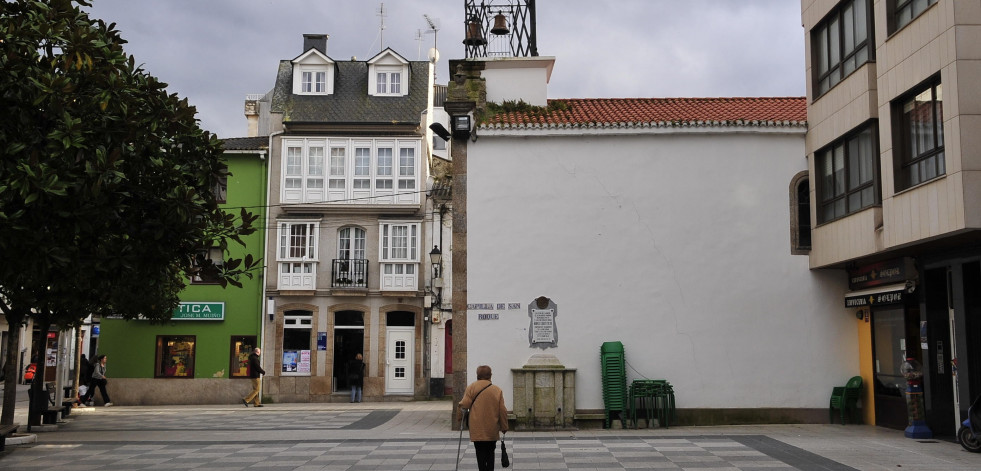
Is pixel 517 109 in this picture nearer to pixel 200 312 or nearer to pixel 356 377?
pixel 356 377

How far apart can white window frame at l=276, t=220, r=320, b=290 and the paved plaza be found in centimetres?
992

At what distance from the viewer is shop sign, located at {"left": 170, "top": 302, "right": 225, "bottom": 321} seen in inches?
1152

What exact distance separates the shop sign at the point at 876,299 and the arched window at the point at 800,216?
125cm

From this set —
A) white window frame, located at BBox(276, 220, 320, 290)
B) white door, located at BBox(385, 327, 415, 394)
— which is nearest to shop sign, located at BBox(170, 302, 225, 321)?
white window frame, located at BBox(276, 220, 320, 290)

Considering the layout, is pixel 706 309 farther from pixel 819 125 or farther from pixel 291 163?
pixel 291 163

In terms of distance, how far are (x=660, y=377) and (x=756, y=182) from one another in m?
4.14

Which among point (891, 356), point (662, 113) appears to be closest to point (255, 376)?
point (662, 113)

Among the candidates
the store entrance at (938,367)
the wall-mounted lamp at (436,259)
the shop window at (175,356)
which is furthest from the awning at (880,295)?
the shop window at (175,356)

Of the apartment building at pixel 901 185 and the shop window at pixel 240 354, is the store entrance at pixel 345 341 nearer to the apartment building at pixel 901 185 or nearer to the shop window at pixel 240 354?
the shop window at pixel 240 354

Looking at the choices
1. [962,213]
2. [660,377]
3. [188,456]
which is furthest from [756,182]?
[188,456]

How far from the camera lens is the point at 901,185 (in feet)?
46.2

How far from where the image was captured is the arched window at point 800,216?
17453 mm

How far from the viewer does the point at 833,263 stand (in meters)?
16.4

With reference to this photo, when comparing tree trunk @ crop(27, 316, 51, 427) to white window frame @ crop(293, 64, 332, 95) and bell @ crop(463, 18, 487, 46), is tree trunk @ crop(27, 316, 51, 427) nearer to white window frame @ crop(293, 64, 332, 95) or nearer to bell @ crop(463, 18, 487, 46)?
bell @ crop(463, 18, 487, 46)
